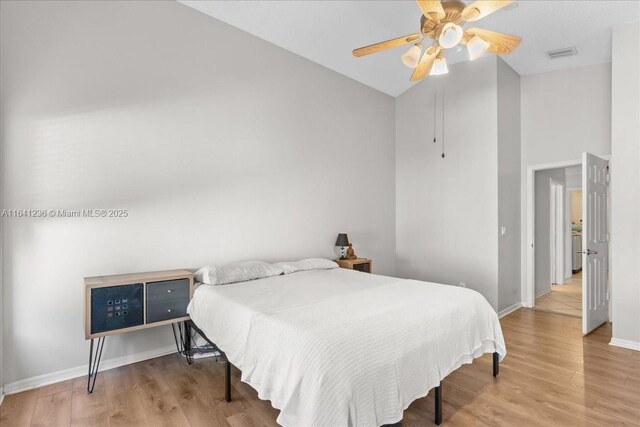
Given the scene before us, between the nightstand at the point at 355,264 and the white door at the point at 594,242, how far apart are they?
230cm

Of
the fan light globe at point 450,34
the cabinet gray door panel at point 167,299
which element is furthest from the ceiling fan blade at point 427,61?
the cabinet gray door panel at point 167,299

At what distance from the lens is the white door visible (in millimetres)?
3461

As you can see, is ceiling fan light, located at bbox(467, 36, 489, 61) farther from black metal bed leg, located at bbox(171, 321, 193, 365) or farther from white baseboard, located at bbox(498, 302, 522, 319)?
white baseboard, located at bbox(498, 302, 522, 319)

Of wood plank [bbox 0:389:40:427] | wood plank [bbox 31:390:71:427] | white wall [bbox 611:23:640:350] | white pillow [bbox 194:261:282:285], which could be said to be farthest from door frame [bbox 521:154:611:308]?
wood plank [bbox 0:389:40:427]

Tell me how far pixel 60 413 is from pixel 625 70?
17.6ft

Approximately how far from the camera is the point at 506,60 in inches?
166

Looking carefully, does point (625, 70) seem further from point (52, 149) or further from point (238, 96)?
point (52, 149)

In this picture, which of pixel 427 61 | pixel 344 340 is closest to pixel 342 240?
pixel 427 61

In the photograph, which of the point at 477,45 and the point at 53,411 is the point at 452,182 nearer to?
the point at 477,45

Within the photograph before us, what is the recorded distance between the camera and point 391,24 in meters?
3.69

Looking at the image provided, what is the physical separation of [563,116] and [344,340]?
435cm

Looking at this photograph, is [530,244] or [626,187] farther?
[530,244]

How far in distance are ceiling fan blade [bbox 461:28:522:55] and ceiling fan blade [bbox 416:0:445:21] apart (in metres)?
0.31

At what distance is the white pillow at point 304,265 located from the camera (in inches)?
133
